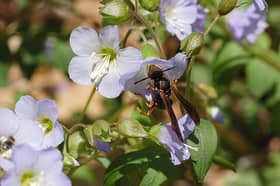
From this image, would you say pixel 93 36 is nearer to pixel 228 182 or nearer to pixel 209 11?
pixel 209 11

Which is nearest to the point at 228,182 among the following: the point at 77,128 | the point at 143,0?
the point at 77,128

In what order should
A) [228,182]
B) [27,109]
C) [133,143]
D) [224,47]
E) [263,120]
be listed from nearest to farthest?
[27,109] → [133,143] → [224,47] → [228,182] → [263,120]

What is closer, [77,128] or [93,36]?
[93,36]

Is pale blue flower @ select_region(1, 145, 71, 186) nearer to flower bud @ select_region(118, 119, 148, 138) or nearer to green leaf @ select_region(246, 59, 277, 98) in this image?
flower bud @ select_region(118, 119, 148, 138)

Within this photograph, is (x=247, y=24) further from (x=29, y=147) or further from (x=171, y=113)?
(x=29, y=147)

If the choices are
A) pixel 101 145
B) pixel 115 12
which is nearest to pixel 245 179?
pixel 101 145
